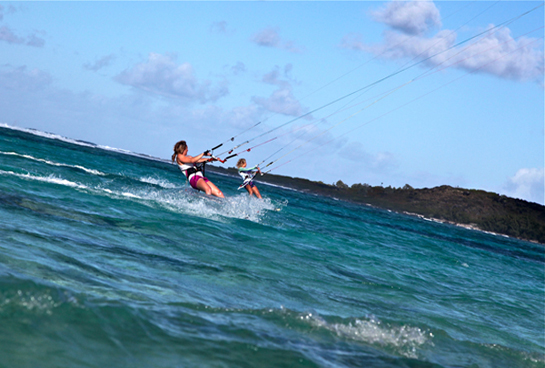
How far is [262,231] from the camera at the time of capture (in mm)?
14086

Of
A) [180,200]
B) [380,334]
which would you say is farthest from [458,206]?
[380,334]

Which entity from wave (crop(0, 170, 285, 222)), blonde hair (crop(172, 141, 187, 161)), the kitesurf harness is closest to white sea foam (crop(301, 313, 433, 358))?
wave (crop(0, 170, 285, 222))

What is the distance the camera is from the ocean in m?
4.21

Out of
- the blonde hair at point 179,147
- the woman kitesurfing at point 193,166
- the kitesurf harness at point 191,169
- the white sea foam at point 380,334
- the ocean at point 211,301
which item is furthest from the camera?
the kitesurf harness at point 191,169

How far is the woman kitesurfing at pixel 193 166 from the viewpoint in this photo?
580 inches

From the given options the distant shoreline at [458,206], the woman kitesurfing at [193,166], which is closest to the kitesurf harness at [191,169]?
the woman kitesurfing at [193,166]

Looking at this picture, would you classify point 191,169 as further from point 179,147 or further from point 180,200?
point 180,200

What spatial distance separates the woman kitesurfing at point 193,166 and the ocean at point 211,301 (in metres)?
2.02

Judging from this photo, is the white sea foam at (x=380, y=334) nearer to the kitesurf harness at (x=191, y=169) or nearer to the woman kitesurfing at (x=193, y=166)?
the woman kitesurfing at (x=193, y=166)

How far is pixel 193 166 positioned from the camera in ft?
50.9

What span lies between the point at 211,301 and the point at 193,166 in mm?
9995

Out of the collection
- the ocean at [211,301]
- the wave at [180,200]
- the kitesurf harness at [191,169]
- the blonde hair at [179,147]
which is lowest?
the ocean at [211,301]

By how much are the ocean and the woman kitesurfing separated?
2.02m

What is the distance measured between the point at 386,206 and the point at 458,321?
2767 inches
